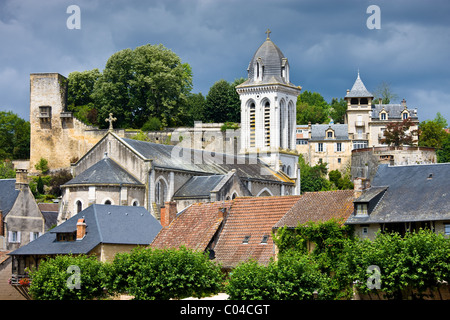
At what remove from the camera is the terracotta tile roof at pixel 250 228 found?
46.2 meters

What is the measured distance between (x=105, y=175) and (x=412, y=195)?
27.3 m

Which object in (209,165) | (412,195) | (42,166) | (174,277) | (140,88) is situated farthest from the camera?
(140,88)

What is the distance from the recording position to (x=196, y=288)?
41812mm

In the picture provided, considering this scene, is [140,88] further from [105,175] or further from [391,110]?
[105,175]

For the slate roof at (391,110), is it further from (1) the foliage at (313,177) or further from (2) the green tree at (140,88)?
(2) the green tree at (140,88)

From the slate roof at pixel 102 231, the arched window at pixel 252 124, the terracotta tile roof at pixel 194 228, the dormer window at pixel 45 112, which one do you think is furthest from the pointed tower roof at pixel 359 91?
the terracotta tile roof at pixel 194 228

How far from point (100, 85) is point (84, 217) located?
176 ft

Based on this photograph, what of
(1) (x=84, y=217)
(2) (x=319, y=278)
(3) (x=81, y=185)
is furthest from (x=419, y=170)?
(3) (x=81, y=185)

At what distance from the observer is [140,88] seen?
10238 centimetres

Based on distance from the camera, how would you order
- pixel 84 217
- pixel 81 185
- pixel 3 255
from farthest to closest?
pixel 81 185
pixel 3 255
pixel 84 217

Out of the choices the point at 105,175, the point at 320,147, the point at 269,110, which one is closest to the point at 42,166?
the point at 269,110

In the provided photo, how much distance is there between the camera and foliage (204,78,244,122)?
113 meters
